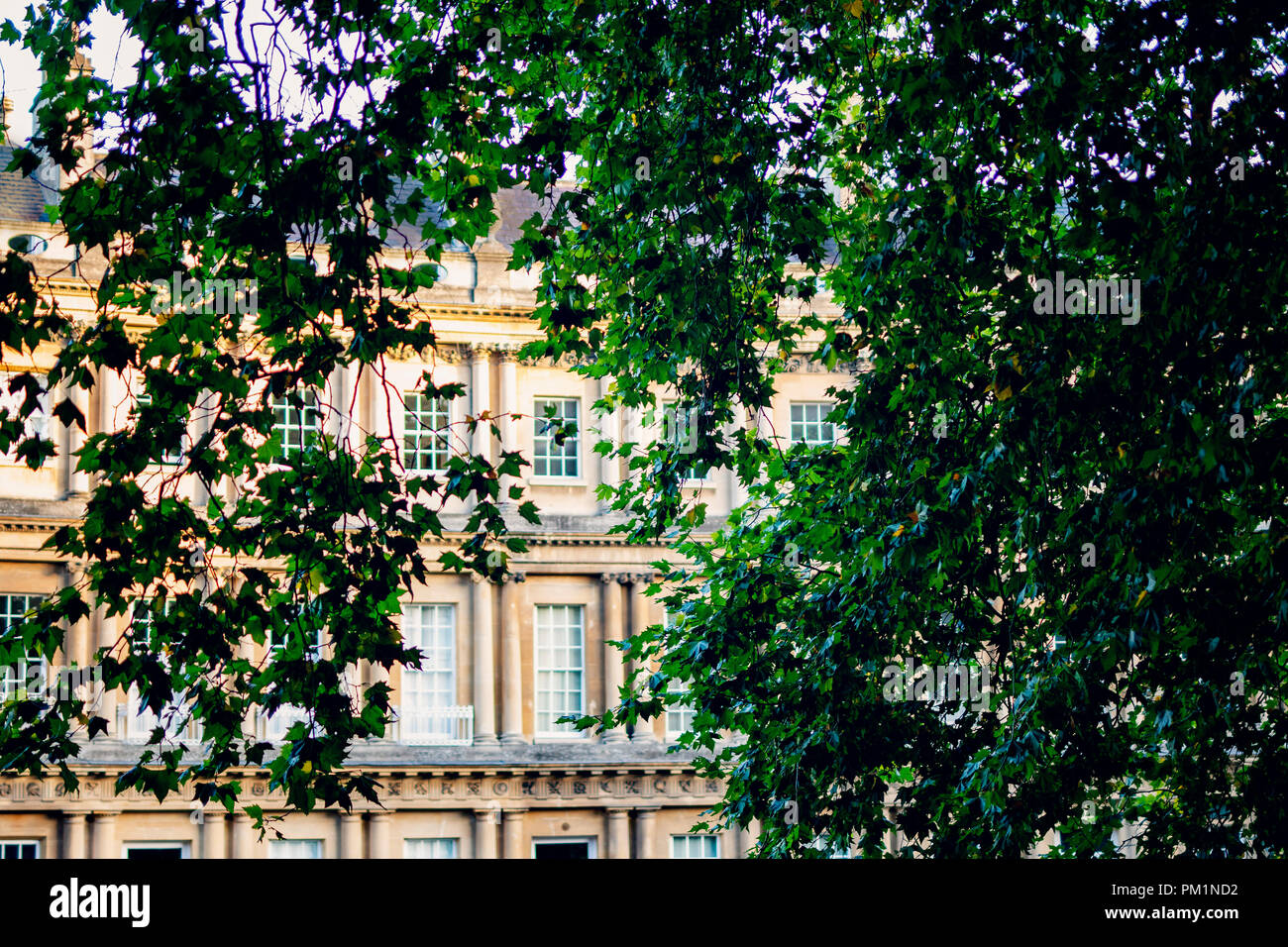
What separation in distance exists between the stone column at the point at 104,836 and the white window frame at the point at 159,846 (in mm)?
214

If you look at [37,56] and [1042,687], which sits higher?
[37,56]

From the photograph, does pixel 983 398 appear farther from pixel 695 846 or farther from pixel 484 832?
pixel 695 846

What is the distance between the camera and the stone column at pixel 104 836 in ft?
88.2

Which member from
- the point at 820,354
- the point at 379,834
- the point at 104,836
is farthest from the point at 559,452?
the point at 820,354

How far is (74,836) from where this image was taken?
2686 centimetres

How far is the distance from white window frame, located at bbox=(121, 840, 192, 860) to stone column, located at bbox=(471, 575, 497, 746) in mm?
5786

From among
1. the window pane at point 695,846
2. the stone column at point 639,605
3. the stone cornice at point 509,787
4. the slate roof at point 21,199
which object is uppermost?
the slate roof at point 21,199

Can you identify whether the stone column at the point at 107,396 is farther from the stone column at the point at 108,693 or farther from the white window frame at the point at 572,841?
Result: the white window frame at the point at 572,841

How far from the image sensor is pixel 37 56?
702 centimetres

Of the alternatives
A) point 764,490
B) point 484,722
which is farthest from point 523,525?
point 764,490

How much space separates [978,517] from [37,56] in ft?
18.0

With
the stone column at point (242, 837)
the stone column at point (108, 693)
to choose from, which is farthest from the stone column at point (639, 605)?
the stone column at point (108, 693)
